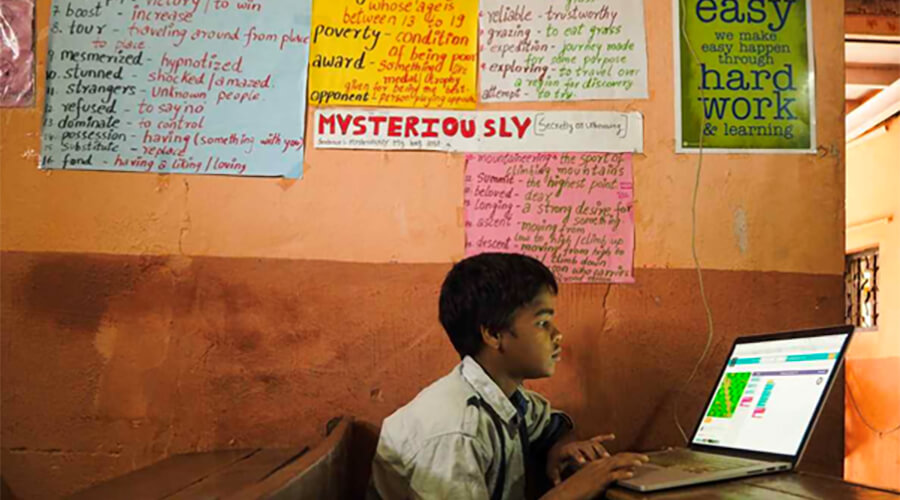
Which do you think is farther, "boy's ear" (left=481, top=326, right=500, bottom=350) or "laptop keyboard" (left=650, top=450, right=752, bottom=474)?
"boy's ear" (left=481, top=326, right=500, bottom=350)

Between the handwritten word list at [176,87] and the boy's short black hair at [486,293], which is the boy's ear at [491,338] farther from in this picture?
the handwritten word list at [176,87]

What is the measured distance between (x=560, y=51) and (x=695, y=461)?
1.17m

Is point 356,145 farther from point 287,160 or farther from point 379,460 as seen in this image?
point 379,460

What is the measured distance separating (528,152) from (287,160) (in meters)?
0.67

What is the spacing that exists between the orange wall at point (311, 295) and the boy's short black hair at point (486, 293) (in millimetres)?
385

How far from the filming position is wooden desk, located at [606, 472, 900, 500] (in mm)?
1214

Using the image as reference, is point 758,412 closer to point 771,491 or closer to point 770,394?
point 770,394

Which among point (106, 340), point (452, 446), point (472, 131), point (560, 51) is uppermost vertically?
point (560, 51)

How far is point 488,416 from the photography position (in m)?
1.46

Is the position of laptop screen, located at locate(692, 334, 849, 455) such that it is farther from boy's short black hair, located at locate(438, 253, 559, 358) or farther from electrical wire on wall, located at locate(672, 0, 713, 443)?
boy's short black hair, located at locate(438, 253, 559, 358)

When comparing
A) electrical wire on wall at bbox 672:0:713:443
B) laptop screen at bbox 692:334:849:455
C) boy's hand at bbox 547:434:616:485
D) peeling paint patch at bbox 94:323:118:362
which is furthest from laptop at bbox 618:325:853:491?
peeling paint patch at bbox 94:323:118:362

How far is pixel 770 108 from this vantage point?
2.09 m

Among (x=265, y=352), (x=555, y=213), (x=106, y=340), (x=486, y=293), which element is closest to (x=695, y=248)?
(x=555, y=213)

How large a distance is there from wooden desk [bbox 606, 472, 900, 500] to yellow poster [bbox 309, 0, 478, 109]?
1.19 meters
